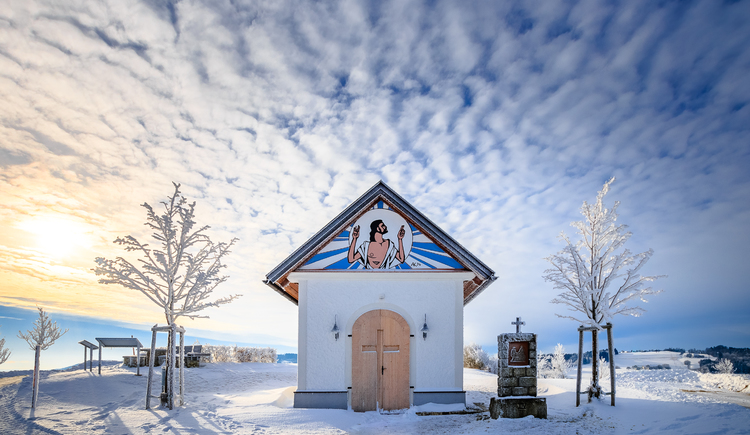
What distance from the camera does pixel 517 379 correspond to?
11.5 metres

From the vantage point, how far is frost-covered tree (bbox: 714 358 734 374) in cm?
2619

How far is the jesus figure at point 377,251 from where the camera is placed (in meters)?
14.4

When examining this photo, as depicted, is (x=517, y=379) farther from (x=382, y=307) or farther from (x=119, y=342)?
(x=119, y=342)

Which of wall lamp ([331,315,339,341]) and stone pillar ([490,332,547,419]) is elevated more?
wall lamp ([331,315,339,341])

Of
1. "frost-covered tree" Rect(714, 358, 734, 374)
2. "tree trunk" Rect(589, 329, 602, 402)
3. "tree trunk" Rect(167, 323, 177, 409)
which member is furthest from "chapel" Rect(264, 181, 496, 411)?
"frost-covered tree" Rect(714, 358, 734, 374)

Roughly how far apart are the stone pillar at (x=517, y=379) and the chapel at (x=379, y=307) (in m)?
2.58

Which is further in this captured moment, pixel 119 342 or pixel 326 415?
pixel 119 342

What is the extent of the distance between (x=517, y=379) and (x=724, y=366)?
78.5 feet

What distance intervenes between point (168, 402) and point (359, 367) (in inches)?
220

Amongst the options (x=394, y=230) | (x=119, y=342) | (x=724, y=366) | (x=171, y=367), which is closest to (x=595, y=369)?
(x=394, y=230)

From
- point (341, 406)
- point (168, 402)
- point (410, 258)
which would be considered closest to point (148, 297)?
point (168, 402)

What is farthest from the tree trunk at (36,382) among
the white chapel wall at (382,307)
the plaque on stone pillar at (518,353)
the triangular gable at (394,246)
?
the plaque on stone pillar at (518,353)

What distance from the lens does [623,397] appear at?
1279cm

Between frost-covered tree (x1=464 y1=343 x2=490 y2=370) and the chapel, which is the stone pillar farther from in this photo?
frost-covered tree (x1=464 y1=343 x2=490 y2=370)
